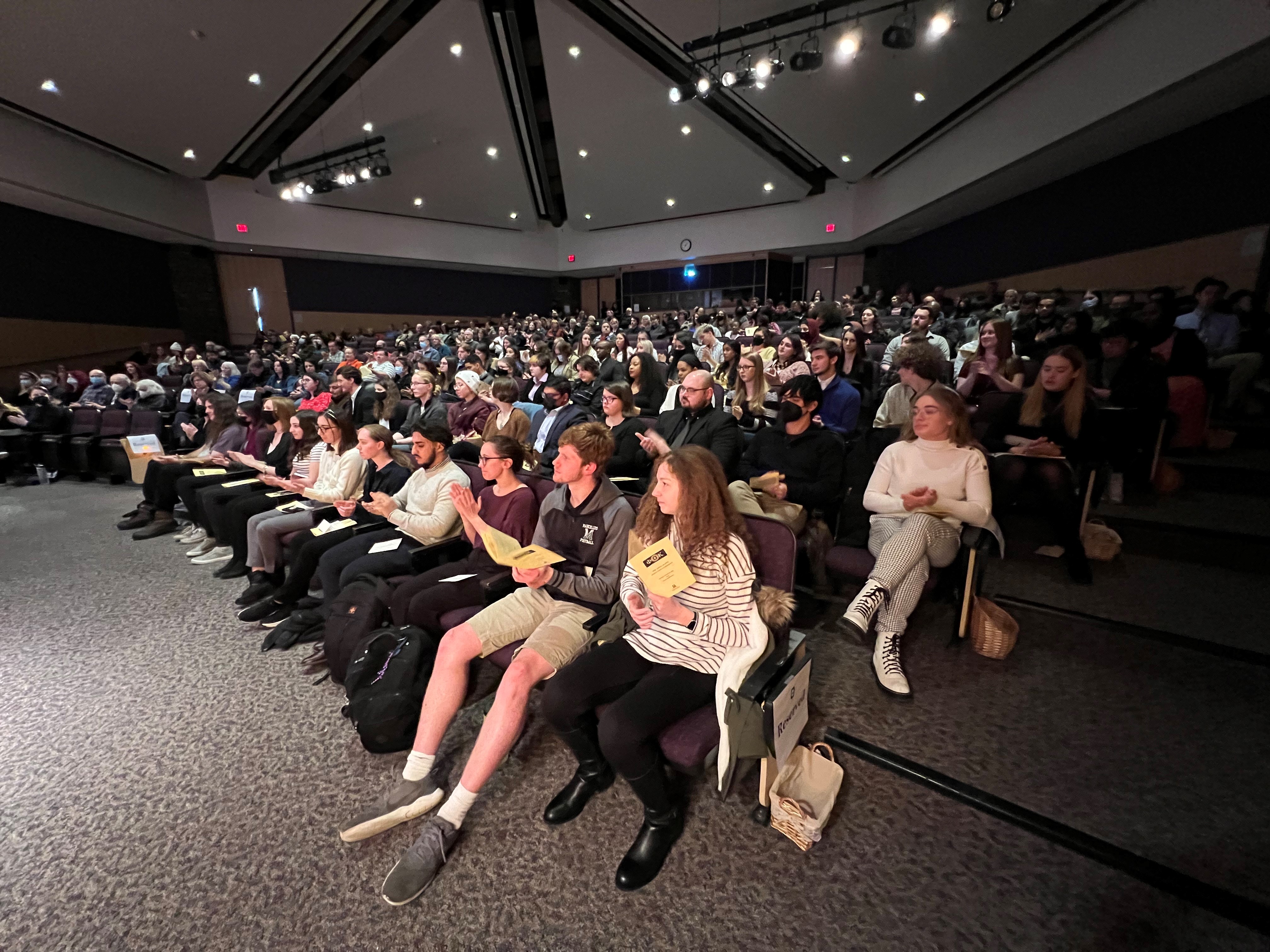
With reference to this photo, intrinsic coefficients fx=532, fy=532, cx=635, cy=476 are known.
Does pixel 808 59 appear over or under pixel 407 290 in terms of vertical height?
over

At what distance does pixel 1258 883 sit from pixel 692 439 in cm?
262

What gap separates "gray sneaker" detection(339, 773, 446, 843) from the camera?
1664mm

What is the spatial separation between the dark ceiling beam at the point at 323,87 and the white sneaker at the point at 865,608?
1023cm

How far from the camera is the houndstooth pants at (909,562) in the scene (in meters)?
2.23

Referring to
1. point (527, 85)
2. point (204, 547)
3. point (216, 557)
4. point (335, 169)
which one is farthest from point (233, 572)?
point (335, 169)

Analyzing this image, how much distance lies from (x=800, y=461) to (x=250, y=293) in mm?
18151

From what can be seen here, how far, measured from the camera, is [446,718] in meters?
1.85

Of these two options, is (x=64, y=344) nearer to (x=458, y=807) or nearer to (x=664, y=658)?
(x=458, y=807)

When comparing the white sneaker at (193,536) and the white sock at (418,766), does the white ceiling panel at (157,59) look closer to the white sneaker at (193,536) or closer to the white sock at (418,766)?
the white sneaker at (193,536)

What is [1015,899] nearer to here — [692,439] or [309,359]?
[692,439]

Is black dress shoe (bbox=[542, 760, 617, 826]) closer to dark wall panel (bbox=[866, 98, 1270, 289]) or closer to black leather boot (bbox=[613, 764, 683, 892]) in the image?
black leather boot (bbox=[613, 764, 683, 892])

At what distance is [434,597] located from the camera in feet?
7.29

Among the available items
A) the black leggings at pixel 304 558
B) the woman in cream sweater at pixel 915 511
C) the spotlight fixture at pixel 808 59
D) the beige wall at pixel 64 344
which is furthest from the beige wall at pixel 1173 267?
the beige wall at pixel 64 344

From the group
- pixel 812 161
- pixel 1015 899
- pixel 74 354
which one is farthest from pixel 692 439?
pixel 74 354
